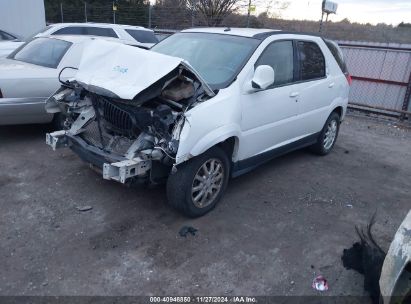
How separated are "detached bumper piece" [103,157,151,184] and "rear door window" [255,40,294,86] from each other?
69.4 inches

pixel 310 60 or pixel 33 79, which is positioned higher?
pixel 310 60

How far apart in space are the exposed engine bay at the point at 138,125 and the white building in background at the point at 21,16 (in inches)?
530

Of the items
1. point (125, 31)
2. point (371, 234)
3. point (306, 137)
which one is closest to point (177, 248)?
point (371, 234)

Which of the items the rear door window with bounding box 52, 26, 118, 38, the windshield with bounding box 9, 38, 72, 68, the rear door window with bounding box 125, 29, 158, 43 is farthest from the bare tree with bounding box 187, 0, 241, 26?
the windshield with bounding box 9, 38, 72, 68

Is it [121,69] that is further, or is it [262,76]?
[262,76]

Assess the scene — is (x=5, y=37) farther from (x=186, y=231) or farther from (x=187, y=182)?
(x=186, y=231)

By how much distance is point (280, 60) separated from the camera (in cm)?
462

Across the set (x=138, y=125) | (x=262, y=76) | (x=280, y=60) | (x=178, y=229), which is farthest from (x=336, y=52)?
(x=178, y=229)

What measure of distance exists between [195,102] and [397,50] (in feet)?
24.2

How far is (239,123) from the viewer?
13.1 feet

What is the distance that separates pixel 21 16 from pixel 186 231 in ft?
49.2

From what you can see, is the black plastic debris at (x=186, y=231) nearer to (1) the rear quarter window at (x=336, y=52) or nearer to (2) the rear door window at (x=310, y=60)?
(2) the rear door window at (x=310, y=60)

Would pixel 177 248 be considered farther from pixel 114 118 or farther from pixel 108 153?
pixel 114 118

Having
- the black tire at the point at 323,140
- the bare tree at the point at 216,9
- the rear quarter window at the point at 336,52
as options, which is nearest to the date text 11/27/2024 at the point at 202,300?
→ the black tire at the point at 323,140
